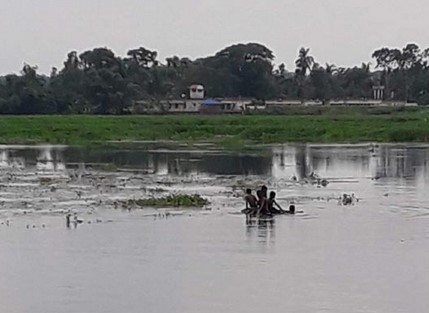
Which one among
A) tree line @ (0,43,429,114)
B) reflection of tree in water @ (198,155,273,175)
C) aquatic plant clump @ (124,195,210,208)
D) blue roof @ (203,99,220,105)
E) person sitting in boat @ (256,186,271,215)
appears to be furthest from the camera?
blue roof @ (203,99,220,105)

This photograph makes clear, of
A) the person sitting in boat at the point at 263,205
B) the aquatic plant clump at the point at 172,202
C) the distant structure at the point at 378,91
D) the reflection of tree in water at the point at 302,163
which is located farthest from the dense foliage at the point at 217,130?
the distant structure at the point at 378,91

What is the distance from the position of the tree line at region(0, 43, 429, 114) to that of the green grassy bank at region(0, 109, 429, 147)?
1776 centimetres

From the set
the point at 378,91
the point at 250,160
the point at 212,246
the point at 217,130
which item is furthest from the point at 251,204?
the point at 378,91

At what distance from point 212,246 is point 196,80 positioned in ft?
328

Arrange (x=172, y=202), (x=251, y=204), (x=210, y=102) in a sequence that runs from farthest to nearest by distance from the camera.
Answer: (x=210, y=102) → (x=172, y=202) → (x=251, y=204)

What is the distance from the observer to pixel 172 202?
87.6 ft

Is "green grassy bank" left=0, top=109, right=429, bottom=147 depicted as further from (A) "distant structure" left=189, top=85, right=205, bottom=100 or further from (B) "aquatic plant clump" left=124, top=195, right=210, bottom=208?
(A) "distant structure" left=189, top=85, right=205, bottom=100

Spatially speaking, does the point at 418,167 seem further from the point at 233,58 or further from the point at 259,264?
the point at 233,58

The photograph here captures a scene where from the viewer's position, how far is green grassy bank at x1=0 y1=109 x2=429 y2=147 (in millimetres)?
66938

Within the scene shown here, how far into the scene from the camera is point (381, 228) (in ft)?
75.0

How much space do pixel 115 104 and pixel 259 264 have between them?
80681mm

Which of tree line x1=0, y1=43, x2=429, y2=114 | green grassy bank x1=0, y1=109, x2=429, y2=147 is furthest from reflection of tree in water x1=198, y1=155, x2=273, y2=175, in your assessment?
tree line x1=0, y1=43, x2=429, y2=114

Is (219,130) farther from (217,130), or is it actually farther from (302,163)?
(302,163)

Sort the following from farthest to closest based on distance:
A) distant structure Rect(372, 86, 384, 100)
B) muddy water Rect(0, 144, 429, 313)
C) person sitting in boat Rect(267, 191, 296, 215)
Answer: distant structure Rect(372, 86, 384, 100) < person sitting in boat Rect(267, 191, 296, 215) < muddy water Rect(0, 144, 429, 313)
